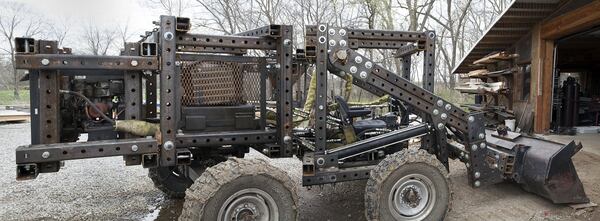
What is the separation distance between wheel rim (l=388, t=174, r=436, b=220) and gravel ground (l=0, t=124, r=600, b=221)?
77cm

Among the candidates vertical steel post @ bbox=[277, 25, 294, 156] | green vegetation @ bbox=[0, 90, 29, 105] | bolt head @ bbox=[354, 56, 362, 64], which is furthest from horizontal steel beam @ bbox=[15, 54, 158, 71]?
green vegetation @ bbox=[0, 90, 29, 105]

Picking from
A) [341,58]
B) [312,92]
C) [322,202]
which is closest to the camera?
[341,58]

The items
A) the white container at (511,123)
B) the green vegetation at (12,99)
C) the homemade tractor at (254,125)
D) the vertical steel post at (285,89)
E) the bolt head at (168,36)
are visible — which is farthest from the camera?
the green vegetation at (12,99)

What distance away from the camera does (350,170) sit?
4.18 meters

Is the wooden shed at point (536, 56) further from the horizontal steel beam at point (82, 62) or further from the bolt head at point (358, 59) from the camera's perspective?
the horizontal steel beam at point (82, 62)

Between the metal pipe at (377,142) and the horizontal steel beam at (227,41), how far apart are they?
125 centimetres

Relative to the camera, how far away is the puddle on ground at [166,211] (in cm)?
491

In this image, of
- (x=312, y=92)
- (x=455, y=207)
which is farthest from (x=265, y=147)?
(x=455, y=207)

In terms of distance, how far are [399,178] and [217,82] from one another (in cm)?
201

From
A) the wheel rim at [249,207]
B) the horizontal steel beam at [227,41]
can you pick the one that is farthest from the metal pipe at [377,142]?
the horizontal steel beam at [227,41]

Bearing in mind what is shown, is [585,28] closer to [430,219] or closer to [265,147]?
[430,219]

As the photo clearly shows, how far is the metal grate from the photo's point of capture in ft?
13.0

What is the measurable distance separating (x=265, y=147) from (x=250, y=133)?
0.28 meters

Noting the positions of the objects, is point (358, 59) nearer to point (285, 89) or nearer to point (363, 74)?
point (363, 74)
